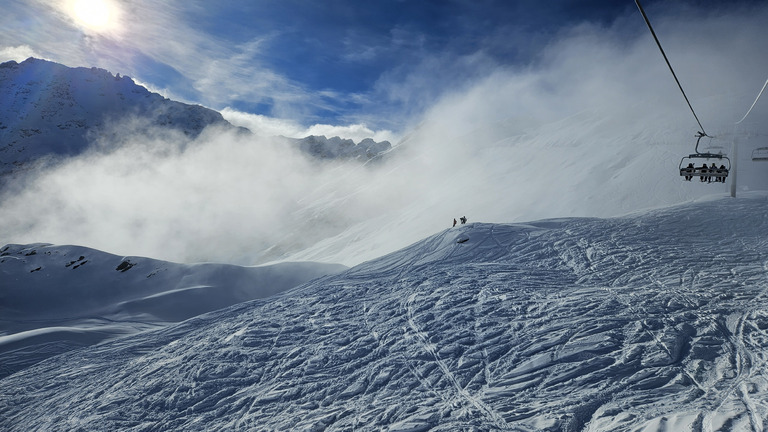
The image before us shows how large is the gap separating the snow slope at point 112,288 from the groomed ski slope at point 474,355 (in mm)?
6186

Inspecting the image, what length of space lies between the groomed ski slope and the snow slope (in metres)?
6.19

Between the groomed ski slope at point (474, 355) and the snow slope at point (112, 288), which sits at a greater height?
the snow slope at point (112, 288)

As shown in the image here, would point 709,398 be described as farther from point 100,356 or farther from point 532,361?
point 100,356

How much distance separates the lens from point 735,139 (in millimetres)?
22203

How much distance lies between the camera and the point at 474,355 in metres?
11.6

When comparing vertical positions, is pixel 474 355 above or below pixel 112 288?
below

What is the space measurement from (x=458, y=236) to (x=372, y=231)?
26.4 meters

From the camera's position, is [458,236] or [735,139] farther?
[458,236]

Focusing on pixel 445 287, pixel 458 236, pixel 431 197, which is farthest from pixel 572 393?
pixel 431 197

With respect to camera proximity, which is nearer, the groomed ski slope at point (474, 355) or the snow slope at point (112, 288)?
the groomed ski slope at point (474, 355)

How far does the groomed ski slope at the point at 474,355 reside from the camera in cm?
895

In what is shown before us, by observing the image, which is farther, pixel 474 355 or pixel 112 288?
pixel 112 288

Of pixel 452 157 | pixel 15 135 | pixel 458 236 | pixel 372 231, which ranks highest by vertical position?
pixel 15 135

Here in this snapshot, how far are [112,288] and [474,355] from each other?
2696 cm
